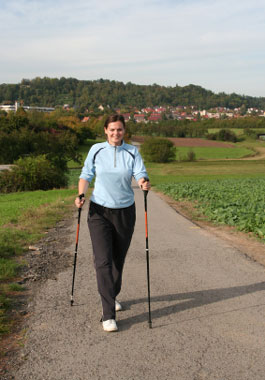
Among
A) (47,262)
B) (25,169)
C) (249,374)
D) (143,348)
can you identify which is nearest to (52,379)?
(143,348)

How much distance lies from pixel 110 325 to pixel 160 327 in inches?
22.3

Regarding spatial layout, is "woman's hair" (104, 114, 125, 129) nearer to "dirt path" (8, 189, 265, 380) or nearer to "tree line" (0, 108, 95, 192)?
"dirt path" (8, 189, 265, 380)

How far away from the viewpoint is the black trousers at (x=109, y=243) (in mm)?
5062

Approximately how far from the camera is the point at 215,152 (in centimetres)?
9856

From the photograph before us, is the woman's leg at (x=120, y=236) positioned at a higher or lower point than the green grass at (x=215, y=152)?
higher

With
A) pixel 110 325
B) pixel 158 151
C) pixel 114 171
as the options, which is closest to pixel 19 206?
pixel 114 171

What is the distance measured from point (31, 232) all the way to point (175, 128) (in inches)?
4970

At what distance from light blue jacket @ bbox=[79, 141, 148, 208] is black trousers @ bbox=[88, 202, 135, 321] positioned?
11 cm

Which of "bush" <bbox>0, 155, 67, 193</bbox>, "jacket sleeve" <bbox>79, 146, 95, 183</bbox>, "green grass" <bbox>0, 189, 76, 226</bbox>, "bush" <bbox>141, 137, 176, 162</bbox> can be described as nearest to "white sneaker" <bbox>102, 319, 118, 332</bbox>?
"jacket sleeve" <bbox>79, 146, 95, 183</bbox>

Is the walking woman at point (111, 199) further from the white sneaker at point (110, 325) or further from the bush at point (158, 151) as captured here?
the bush at point (158, 151)

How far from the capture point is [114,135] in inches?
204

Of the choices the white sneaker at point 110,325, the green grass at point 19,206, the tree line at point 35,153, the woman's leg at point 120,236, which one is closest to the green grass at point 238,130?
the tree line at point 35,153

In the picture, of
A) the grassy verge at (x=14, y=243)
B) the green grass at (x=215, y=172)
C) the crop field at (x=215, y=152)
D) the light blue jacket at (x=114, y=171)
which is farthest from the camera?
the crop field at (x=215, y=152)

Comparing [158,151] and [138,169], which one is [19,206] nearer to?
[138,169]
